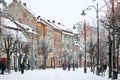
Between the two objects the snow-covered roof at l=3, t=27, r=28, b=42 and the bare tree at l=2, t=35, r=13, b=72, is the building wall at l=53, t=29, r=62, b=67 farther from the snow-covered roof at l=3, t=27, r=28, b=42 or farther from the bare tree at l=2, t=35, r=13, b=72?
the bare tree at l=2, t=35, r=13, b=72

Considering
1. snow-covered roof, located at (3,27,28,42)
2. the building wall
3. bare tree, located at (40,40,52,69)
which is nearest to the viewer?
snow-covered roof, located at (3,27,28,42)

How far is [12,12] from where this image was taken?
4279 inches

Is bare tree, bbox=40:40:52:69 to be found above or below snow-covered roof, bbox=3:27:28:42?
below

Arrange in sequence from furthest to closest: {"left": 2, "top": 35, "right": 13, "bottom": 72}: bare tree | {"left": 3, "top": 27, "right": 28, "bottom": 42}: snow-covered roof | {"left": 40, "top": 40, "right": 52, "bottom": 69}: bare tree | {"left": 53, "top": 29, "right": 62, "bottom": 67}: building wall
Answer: {"left": 53, "top": 29, "right": 62, "bottom": 67}: building wall
{"left": 40, "top": 40, "right": 52, "bottom": 69}: bare tree
{"left": 3, "top": 27, "right": 28, "bottom": 42}: snow-covered roof
{"left": 2, "top": 35, "right": 13, "bottom": 72}: bare tree

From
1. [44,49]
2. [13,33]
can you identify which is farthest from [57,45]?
[13,33]

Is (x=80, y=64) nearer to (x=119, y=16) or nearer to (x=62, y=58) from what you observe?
(x=62, y=58)

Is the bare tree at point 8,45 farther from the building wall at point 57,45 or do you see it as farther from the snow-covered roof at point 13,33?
the building wall at point 57,45

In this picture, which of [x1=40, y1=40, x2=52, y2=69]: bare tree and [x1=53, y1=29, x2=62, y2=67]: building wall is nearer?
[x1=40, y1=40, x2=52, y2=69]: bare tree

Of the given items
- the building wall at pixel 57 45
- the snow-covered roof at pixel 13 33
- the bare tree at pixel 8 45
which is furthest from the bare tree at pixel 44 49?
the bare tree at pixel 8 45

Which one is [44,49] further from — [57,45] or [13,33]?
[57,45]

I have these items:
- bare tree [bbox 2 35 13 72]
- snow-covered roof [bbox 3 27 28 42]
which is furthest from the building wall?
bare tree [bbox 2 35 13 72]

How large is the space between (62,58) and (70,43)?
16.0 meters

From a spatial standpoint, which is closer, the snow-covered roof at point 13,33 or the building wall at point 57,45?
the snow-covered roof at point 13,33

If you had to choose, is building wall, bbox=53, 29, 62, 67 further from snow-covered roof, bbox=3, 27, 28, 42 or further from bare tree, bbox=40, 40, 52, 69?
snow-covered roof, bbox=3, 27, 28, 42
